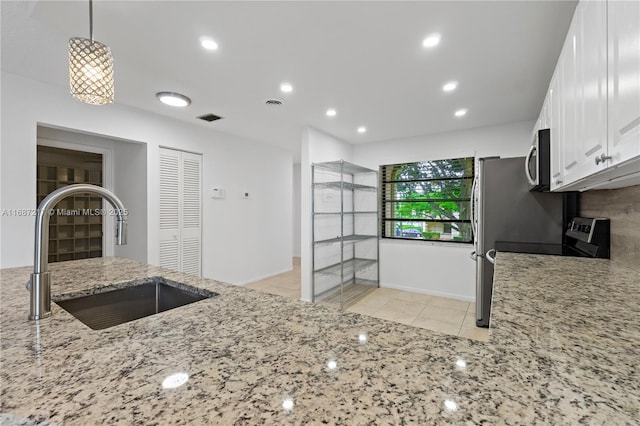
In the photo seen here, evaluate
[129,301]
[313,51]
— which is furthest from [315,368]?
[313,51]

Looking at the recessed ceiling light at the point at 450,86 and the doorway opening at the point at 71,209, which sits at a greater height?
the recessed ceiling light at the point at 450,86

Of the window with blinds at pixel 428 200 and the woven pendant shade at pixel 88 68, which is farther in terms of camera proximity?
the window with blinds at pixel 428 200

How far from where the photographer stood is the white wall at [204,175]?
2436mm

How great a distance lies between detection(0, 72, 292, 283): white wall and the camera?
2436 mm

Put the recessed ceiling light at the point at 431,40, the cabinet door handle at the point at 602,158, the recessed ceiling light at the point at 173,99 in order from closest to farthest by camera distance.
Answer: the cabinet door handle at the point at 602,158 < the recessed ceiling light at the point at 431,40 < the recessed ceiling light at the point at 173,99

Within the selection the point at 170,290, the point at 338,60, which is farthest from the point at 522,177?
the point at 170,290

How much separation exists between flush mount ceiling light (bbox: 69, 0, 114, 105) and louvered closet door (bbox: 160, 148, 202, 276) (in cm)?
247

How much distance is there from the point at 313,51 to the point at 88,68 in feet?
4.51

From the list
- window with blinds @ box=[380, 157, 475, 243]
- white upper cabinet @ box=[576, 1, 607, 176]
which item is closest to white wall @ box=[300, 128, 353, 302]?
window with blinds @ box=[380, 157, 475, 243]

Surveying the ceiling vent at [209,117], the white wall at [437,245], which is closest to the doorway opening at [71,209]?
the ceiling vent at [209,117]

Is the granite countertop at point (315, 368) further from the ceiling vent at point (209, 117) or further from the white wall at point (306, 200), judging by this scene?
the ceiling vent at point (209, 117)

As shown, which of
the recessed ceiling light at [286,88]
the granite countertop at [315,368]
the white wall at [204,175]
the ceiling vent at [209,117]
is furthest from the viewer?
the ceiling vent at [209,117]

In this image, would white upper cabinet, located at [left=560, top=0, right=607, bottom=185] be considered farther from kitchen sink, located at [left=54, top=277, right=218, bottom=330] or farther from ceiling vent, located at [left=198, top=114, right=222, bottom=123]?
ceiling vent, located at [left=198, top=114, right=222, bottom=123]

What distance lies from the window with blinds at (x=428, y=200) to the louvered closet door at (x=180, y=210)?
2.86m
